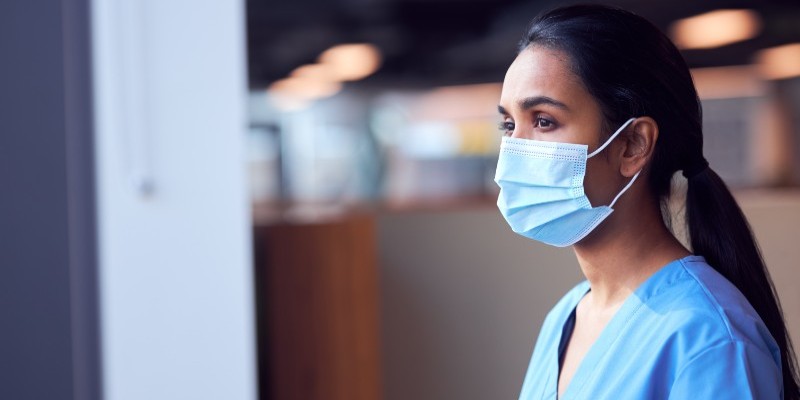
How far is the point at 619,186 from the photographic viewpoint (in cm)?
106

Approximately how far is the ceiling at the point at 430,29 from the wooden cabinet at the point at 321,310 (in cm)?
286

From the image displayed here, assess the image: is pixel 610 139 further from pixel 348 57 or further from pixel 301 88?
pixel 301 88

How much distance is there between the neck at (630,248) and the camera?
40.9 inches

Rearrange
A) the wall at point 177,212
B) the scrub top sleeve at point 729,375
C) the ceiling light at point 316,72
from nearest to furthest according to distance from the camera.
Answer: the scrub top sleeve at point 729,375 < the wall at point 177,212 < the ceiling light at point 316,72

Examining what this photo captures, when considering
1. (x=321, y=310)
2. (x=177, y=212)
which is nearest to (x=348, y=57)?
(x=321, y=310)

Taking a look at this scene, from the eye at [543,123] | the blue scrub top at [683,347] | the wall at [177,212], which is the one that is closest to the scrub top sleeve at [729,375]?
the blue scrub top at [683,347]

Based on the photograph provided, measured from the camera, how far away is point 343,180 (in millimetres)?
10188

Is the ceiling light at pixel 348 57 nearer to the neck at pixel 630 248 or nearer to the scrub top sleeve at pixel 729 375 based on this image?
the neck at pixel 630 248

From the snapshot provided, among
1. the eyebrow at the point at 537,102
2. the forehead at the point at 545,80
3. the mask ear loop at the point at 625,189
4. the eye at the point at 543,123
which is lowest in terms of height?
the mask ear loop at the point at 625,189

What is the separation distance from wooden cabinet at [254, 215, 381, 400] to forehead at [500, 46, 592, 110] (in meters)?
1.44

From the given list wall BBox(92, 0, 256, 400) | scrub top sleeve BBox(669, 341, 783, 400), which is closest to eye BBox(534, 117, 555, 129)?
scrub top sleeve BBox(669, 341, 783, 400)

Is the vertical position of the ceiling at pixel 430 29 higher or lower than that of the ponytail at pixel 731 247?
higher

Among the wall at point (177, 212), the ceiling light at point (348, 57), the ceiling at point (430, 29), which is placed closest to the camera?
the wall at point (177, 212)

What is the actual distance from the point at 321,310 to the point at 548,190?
1.46 metres
